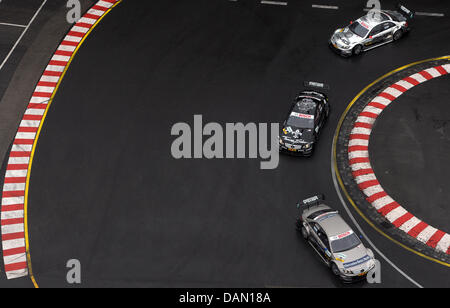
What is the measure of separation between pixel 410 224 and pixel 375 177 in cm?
327

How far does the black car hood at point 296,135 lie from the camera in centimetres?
3020

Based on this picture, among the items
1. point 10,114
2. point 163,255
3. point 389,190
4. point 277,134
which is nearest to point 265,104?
point 277,134

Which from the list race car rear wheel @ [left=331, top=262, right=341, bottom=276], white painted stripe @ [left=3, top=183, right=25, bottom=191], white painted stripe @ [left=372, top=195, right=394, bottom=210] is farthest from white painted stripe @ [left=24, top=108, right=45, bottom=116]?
white painted stripe @ [left=372, top=195, right=394, bottom=210]

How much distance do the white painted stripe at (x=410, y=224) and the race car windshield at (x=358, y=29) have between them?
1360 cm

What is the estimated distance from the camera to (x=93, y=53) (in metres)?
36.1

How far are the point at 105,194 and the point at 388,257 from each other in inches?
556

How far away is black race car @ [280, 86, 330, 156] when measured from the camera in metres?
30.2

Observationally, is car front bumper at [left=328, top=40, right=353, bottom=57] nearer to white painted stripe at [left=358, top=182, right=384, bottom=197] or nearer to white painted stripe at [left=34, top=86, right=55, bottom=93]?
white painted stripe at [left=358, top=182, right=384, bottom=197]

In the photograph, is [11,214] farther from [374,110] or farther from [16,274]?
[374,110]

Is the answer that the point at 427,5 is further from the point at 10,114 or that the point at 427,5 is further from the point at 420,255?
the point at 10,114

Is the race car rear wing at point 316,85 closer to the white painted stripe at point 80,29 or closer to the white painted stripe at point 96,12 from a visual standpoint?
the white painted stripe at point 80,29

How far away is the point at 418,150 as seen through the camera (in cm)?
3081
